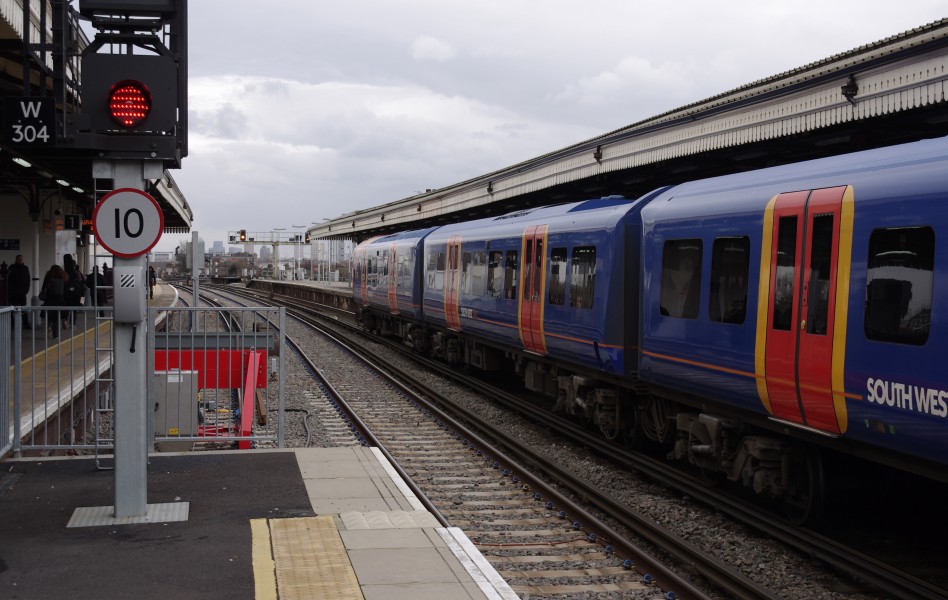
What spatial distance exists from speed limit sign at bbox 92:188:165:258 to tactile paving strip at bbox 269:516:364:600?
6.54ft

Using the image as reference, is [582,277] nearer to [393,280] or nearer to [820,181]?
[820,181]

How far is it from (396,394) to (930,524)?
1012cm

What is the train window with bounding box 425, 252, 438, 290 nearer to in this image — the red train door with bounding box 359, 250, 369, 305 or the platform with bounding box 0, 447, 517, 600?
the red train door with bounding box 359, 250, 369, 305

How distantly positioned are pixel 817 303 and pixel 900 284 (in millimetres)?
863

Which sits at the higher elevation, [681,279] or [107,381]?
[681,279]

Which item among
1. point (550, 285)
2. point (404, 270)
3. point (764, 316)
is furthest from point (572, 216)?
point (404, 270)

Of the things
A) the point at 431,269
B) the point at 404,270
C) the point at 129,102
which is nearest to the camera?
the point at 129,102

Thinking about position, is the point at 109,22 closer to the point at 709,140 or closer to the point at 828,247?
the point at 828,247

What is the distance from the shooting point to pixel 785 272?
297 inches

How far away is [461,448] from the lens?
11875mm

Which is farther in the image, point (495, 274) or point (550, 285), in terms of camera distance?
point (495, 274)

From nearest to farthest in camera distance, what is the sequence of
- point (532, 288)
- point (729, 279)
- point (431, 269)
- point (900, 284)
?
point (900, 284) < point (729, 279) < point (532, 288) < point (431, 269)

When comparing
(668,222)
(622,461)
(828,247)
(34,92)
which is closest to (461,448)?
(622,461)

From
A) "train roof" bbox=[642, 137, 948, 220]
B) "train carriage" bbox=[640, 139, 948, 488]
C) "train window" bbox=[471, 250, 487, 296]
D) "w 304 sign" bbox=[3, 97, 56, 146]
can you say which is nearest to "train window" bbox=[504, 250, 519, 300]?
"train window" bbox=[471, 250, 487, 296]
